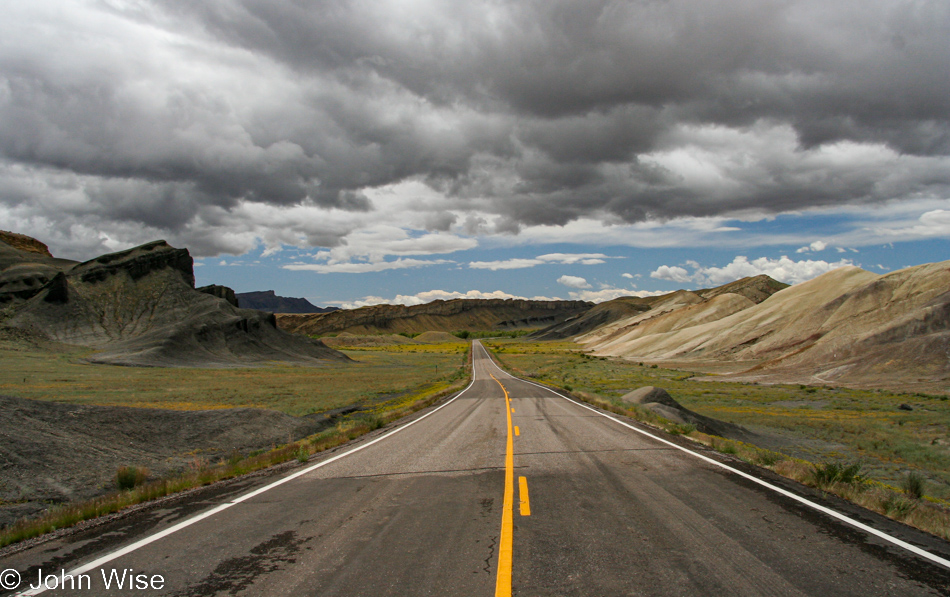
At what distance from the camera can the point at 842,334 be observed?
58156mm

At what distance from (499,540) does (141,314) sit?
352ft

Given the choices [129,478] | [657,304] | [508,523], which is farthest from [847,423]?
[657,304]

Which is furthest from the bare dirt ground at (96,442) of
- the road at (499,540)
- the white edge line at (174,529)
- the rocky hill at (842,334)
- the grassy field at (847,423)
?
the rocky hill at (842,334)

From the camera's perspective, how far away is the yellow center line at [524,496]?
6.90 meters

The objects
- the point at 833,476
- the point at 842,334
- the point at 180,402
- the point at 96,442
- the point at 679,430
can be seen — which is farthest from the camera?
the point at 842,334

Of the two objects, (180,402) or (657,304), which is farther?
(657,304)

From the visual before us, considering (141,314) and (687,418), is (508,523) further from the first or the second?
(141,314)

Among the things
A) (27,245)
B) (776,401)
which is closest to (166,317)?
(776,401)

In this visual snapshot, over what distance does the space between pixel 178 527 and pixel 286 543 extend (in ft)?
5.92

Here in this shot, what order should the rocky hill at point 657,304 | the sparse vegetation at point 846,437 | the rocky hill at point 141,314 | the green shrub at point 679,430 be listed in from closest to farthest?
the sparse vegetation at point 846,437
the green shrub at point 679,430
the rocky hill at point 141,314
the rocky hill at point 657,304

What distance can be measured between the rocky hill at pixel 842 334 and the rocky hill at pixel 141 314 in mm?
72947

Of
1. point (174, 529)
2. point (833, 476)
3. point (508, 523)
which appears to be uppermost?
point (833, 476)

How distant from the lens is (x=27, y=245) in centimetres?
16438

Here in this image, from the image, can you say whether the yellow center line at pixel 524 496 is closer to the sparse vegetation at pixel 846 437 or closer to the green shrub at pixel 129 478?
the sparse vegetation at pixel 846 437
